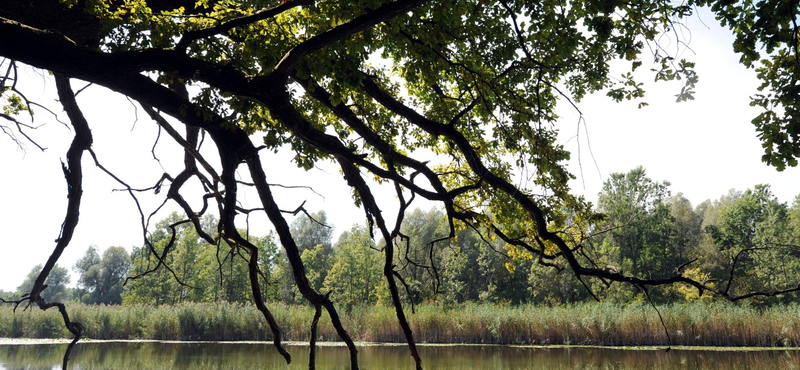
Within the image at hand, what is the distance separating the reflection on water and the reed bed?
0.90m

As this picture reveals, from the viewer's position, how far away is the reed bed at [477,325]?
15164 mm

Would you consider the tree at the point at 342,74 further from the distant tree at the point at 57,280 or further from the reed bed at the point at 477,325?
the distant tree at the point at 57,280

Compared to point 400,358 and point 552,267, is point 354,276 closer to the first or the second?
point 552,267

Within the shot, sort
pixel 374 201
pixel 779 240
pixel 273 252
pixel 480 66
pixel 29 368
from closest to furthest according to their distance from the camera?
pixel 374 201
pixel 480 66
pixel 29 368
pixel 779 240
pixel 273 252

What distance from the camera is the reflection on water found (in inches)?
476

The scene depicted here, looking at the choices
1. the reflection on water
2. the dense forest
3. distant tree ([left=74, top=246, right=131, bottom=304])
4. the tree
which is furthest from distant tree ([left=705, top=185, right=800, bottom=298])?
distant tree ([left=74, top=246, right=131, bottom=304])

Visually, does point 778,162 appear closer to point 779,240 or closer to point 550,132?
point 550,132

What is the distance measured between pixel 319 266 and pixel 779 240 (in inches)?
1109

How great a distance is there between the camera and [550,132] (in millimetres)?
5449

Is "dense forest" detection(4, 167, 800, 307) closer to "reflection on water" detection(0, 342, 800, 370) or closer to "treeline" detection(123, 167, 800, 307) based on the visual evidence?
"treeline" detection(123, 167, 800, 307)

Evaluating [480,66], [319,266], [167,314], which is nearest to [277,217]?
[480,66]

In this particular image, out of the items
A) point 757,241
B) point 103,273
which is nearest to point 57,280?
point 103,273

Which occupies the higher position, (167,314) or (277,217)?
(277,217)

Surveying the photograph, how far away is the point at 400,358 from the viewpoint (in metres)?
13.8
